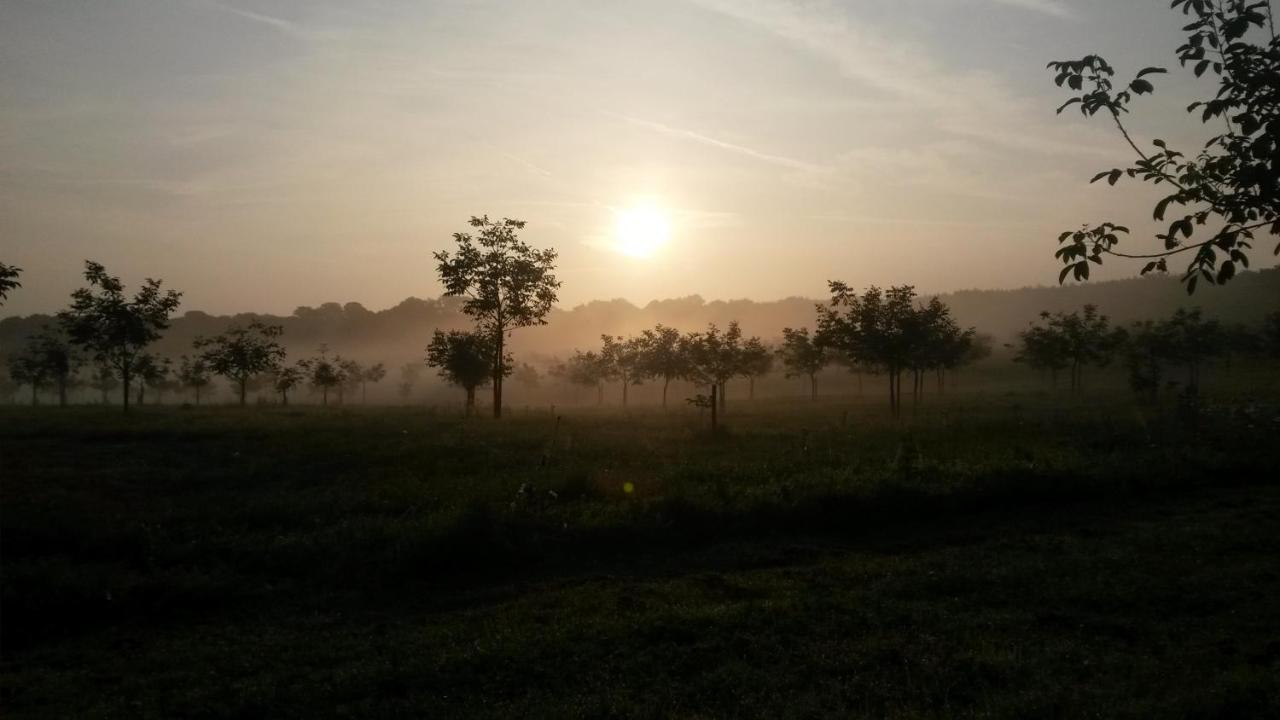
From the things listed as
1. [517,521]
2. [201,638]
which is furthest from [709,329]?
[201,638]

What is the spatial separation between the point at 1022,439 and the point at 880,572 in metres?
14.4

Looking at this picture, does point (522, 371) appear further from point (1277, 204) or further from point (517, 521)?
point (1277, 204)

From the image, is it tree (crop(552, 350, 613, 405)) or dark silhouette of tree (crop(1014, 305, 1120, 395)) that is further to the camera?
tree (crop(552, 350, 613, 405))

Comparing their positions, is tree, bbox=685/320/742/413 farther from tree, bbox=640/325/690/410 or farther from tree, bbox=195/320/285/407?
tree, bbox=195/320/285/407

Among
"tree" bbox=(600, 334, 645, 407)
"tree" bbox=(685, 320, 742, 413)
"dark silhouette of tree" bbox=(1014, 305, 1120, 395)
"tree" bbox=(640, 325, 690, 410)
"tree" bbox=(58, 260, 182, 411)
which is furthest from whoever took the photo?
"tree" bbox=(600, 334, 645, 407)

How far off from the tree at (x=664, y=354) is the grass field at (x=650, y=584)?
1982 inches

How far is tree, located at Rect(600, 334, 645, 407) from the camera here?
83.1 metres

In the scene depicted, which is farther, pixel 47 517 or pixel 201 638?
pixel 47 517

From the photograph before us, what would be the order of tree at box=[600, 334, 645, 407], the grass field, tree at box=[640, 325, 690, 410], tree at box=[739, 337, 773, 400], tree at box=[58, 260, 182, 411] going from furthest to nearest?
1. tree at box=[600, 334, 645, 407]
2. tree at box=[640, 325, 690, 410]
3. tree at box=[739, 337, 773, 400]
4. tree at box=[58, 260, 182, 411]
5. the grass field

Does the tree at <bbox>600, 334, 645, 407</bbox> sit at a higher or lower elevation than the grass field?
higher

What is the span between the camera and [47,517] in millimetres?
12734

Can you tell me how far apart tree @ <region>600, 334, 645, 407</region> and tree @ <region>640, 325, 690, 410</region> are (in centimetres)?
174

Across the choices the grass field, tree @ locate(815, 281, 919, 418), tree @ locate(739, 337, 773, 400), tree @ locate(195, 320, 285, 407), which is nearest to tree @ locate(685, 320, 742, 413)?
tree @ locate(739, 337, 773, 400)

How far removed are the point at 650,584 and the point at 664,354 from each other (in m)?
63.2
